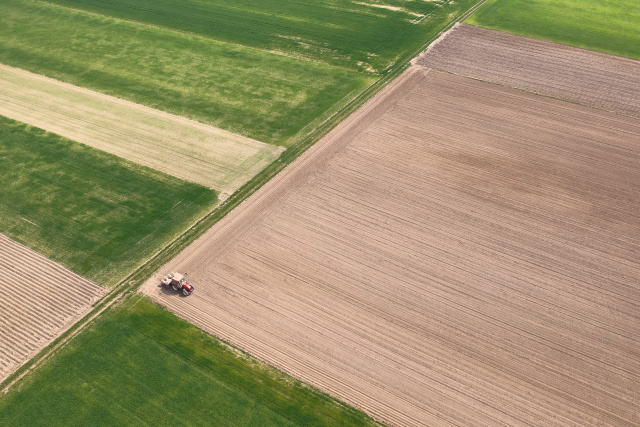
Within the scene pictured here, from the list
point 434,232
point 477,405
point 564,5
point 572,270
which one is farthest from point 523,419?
point 564,5

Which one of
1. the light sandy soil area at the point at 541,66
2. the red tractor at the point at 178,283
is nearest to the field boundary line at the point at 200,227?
the red tractor at the point at 178,283

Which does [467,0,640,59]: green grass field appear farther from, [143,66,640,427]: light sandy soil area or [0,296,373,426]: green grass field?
[0,296,373,426]: green grass field

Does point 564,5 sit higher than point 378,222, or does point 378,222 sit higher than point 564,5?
point 564,5

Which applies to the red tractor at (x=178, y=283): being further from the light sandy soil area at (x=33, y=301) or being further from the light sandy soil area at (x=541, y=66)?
the light sandy soil area at (x=541, y=66)

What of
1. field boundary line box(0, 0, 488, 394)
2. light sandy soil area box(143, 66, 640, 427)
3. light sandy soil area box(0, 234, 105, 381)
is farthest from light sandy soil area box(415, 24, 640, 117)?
light sandy soil area box(0, 234, 105, 381)

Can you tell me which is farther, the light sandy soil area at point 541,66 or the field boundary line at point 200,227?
the light sandy soil area at point 541,66

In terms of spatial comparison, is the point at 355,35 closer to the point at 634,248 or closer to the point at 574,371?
the point at 634,248

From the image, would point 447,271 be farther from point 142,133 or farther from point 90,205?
point 142,133
